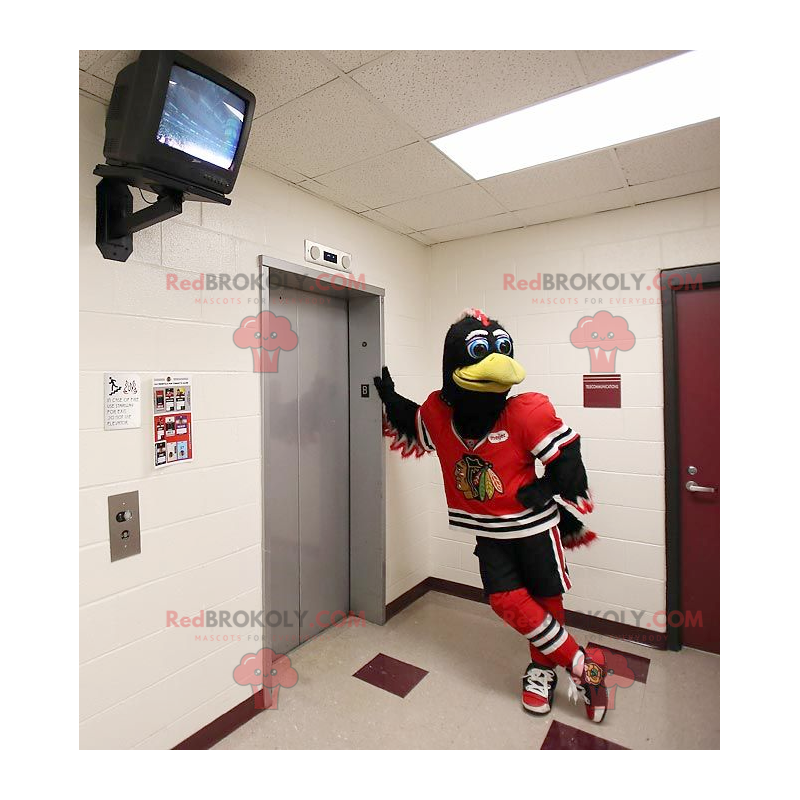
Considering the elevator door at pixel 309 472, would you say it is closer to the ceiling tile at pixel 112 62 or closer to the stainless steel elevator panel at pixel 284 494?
the stainless steel elevator panel at pixel 284 494

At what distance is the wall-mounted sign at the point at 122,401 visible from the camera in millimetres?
1579

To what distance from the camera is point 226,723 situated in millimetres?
1952

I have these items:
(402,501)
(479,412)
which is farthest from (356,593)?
(479,412)

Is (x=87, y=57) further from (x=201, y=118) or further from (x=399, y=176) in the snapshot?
(x=399, y=176)

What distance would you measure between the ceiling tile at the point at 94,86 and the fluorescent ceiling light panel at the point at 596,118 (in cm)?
116

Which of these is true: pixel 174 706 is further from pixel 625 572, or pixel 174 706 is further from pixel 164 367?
pixel 625 572

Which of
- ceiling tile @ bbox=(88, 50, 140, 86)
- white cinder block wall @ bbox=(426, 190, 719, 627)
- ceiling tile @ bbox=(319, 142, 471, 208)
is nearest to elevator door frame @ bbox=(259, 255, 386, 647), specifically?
ceiling tile @ bbox=(319, 142, 471, 208)

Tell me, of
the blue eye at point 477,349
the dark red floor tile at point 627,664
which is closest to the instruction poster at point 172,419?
the blue eye at point 477,349

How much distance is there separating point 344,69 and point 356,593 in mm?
2712

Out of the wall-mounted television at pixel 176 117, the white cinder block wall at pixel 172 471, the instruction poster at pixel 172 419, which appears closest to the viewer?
the wall-mounted television at pixel 176 117

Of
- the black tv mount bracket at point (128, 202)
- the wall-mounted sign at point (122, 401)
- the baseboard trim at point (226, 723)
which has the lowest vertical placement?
the baseboard trim at point (226, 723)

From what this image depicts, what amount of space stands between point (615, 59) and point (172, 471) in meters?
→ 2.04

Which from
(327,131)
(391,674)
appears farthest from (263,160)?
(391,674)

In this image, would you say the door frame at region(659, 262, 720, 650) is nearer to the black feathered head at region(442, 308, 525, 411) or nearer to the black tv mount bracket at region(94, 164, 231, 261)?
the black feathered head at region(442, 308, 525, 411)
